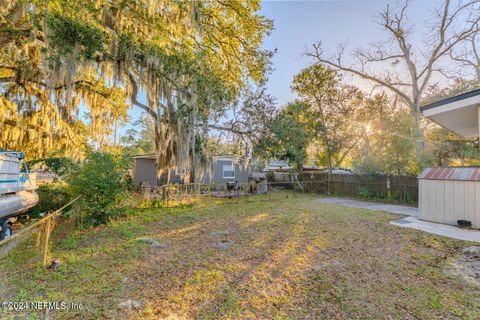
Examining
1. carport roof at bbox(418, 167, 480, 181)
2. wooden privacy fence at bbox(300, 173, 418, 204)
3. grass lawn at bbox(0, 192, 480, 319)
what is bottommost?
grass lawn at bbox(0, 192, 480, 319)

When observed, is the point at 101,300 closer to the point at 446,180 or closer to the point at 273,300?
the point at 273,300

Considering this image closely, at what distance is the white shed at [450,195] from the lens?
221 inches

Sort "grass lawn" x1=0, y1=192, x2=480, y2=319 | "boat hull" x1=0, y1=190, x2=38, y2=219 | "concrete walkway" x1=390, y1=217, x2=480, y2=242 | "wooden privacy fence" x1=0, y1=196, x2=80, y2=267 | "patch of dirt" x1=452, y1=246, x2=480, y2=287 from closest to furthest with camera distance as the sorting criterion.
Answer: "grass lawn" x1=0, y1=192, x2=480, y2=319 → "wooden privacy fence" x1=0, y1=196, x2=80, y2=267 → "patch of dirt" x1=452, y1=246, x2=480, y2=287 → "boat hull" x1=0, y1=190, x2=38, y2=219 → "concrete walkway" x1=390, y1=217, x2=480, y2=242

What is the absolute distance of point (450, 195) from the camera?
19.8 feet

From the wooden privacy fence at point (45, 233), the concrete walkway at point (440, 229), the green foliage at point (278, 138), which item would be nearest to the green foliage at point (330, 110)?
the green foliage at point (278, 138)

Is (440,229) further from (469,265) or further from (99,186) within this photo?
(99,186)

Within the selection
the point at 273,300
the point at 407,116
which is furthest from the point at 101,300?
the point at 407,116

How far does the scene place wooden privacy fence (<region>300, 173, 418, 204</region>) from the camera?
9.84 meters

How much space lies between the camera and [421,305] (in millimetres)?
2533

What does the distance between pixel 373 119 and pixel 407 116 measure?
2725 millimetres

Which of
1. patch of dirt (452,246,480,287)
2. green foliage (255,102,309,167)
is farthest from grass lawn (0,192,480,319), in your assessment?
green foliage (255,102,309,167)

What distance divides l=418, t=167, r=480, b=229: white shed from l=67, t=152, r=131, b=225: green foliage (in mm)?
8639

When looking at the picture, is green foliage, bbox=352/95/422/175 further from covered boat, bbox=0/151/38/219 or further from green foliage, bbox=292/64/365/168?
covered boat, bbox=0/151/38/219

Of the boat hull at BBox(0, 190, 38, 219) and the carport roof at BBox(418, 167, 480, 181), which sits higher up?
the carport roof at BBox(418, 167, 480, 181)
